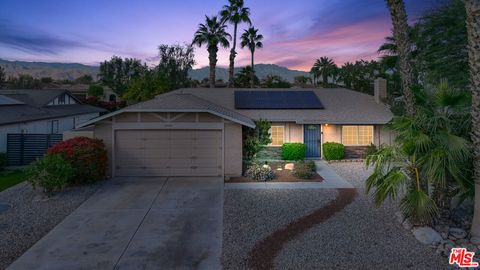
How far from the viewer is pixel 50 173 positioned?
11508 millimetres

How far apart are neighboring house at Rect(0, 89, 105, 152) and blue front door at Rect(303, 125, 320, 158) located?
17984mm

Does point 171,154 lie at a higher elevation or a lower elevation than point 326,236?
higher

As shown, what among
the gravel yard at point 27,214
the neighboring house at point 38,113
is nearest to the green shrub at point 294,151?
the gravel yard at point 27,214

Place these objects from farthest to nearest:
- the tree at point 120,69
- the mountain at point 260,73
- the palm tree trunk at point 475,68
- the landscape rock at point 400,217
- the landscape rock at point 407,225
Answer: the mountain at point 260,73 < the tree at point 120,69 < the landscape rock at point 400,217 < the landscape rock at point 407,225 < the palm tree trunk at point 475,68

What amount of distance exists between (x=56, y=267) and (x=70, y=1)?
18.2 metres

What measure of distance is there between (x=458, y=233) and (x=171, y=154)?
11.5 metres

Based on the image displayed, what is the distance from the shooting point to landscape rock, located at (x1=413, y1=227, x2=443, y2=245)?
299 inches

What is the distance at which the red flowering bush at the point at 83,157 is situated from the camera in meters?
12.7

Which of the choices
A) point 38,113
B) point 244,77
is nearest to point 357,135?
point 38,113

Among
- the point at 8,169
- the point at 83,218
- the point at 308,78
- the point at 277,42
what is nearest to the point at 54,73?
the point at 308,78

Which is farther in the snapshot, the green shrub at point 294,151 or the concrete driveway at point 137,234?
the green shrub at point 294,151

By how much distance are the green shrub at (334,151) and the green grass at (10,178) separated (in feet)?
53.3

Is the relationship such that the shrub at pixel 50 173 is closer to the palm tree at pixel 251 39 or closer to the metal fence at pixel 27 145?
the metal fence at pixel 27 145

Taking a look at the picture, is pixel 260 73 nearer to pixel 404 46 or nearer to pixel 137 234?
pixel 404 46
